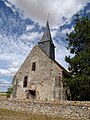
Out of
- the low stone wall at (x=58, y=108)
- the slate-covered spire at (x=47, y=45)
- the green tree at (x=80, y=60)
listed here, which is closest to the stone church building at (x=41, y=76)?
the slate-covered spire at (x=47, y=45)

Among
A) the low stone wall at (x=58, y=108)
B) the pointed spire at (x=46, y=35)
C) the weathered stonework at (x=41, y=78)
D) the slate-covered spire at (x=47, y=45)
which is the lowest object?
the low stone wall at (x=58, y=108)

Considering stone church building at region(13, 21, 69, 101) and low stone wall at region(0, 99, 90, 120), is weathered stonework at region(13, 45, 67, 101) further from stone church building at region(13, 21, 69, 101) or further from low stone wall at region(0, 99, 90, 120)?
low stone wall at region(0, 99, 90, 120)

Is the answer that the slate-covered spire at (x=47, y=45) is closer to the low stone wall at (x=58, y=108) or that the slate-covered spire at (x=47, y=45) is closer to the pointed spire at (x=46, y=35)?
the pointed spire at (x=46, y=35)

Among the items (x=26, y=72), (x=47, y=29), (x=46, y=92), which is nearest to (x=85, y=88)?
(x=46, y=92)

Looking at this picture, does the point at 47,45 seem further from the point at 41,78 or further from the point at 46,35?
the point at 41,78

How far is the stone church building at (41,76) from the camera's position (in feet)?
79.0

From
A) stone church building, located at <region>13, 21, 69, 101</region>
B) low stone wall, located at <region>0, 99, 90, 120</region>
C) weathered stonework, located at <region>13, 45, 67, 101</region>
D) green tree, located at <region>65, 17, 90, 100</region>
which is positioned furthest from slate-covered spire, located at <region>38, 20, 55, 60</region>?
low stone wall, located at <region>0, 99, 90, 120</region>

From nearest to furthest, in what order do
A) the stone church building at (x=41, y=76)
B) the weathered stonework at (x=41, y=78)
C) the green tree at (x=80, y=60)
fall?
1. the green tree at (x=80, y=60)
2. the weathered stonework at (x=41, y=78)
3. the stone church building at (x=41, y=76)

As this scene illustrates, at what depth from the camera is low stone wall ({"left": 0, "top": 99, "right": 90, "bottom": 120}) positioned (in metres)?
14.3

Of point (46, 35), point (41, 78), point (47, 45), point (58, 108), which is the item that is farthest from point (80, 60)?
point (46, 35)

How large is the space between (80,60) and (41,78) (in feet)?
28.2

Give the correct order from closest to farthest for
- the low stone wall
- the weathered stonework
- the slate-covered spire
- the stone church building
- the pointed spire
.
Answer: the low stone wall < the weathered stonework < the stone church building < the slate-covered spire < the pointed spire

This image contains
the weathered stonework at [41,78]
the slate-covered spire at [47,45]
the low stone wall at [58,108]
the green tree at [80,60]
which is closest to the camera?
the low stone wall at [58,108]

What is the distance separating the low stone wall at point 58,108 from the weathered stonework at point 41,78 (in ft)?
20.4
